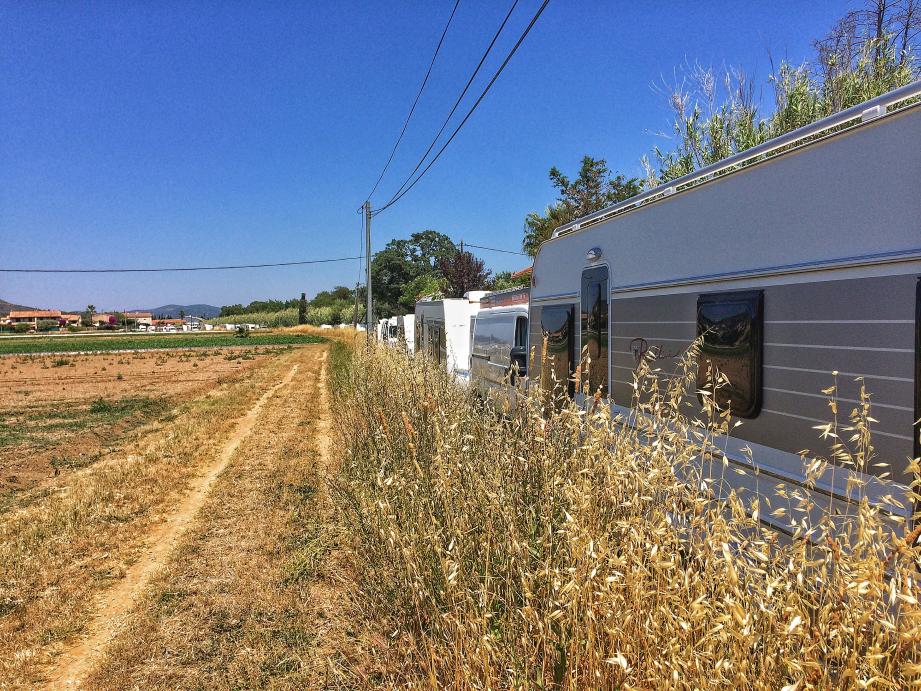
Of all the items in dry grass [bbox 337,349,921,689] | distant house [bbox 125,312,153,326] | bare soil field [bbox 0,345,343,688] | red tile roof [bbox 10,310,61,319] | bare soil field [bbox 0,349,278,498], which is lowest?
bare soil field [bbox 0,349,278,498]

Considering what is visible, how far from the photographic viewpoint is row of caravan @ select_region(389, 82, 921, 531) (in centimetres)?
244

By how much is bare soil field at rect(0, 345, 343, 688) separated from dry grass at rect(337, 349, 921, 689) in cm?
88

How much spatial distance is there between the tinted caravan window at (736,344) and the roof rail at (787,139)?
0.96 m

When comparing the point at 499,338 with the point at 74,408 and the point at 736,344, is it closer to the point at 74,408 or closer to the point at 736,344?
the point at 736,344

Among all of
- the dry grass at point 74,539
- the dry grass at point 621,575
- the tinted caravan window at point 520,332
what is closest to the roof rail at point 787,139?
the dry grass at point 621,575

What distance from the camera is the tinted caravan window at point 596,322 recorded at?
5406 mm

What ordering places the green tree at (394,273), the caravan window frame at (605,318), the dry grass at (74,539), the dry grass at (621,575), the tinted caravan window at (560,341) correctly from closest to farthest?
the dry grass at (621,575)
the dry grass at (74,539)
the caravan window frame at (605,318)
the tinted caravan window at (560,341)
the green tree at (394,273)

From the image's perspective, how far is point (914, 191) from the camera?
2.42 meters

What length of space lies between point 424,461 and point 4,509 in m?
6.09

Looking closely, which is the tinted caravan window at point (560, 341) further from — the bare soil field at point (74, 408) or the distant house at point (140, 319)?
the distant house at point (140, 319)

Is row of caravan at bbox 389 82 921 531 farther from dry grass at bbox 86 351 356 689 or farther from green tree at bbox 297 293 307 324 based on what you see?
green tree at bbox 297 293 307 324

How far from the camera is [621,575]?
1.54 m

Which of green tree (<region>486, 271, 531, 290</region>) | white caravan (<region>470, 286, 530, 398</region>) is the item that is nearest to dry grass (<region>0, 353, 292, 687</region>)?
white caravan (<region>470, 286, 530, 398</region>)

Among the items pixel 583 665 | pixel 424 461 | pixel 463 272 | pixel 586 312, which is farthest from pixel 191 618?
pixel 463 272
